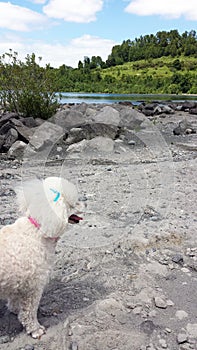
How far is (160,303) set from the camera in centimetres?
362

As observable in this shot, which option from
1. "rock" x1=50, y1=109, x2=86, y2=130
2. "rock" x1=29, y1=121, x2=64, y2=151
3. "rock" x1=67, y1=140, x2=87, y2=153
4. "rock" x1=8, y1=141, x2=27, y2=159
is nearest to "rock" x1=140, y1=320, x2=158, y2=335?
"rock" x1=8, y1=141, x2=27, y2=159

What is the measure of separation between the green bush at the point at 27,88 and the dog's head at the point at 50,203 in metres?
11.4

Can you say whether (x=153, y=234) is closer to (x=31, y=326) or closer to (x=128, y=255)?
(x=128, y=255)

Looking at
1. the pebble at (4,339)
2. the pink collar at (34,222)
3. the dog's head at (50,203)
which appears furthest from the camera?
the pebble at (4,339)

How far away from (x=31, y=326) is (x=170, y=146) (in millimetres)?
9778

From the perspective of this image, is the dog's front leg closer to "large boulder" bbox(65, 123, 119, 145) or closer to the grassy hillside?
"large boulder" bbox(65, 123, 119, 145)

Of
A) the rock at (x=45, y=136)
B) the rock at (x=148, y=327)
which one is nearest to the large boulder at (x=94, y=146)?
the rock at (x=45, y=136)

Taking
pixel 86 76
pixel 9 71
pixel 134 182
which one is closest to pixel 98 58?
pixel 86 76

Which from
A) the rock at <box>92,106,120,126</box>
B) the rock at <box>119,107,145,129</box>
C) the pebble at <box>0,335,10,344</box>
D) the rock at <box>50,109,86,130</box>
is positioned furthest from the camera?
the rock at <box>119,107,145,129</box>

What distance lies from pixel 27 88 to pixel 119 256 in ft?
36.0

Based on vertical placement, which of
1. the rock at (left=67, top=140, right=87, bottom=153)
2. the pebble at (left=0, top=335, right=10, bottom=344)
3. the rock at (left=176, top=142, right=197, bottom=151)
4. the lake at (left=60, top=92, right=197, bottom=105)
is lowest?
the lake at (left=60, top=92, right=197, bottom=105)

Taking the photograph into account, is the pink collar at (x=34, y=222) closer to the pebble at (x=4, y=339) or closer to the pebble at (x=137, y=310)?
the pebble at (x=4, y=339)

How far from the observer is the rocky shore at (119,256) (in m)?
3.22

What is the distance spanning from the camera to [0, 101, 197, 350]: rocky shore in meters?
3.22
